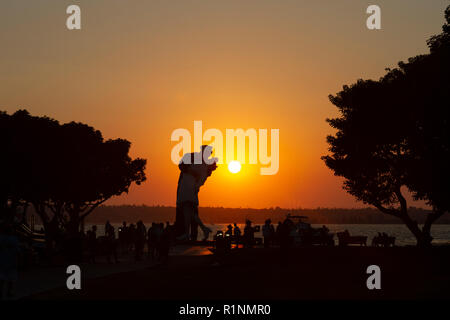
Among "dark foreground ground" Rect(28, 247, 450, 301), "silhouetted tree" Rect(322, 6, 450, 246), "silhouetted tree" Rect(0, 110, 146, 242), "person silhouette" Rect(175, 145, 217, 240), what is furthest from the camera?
"silhouetted tree" Rect(0, 110, 146, 242)

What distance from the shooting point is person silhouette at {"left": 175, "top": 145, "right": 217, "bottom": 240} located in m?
34.2

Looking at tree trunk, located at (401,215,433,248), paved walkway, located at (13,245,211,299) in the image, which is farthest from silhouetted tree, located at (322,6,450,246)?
paved walkway, located at (13,245,211,299)

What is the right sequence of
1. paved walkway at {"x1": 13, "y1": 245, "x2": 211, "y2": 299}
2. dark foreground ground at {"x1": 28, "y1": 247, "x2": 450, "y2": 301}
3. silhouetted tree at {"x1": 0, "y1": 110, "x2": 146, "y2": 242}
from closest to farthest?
1. dark foreground ground at {"x1": 28, "y1": 247, "x2": 450, "y2": 301}
2. paved walkway at {"x1": 13, "y1": 245, "x2": 211, "y2": 299}
3. silhouetted tree at {"x1": 0, "y1": 110, "x2": 146, "y2": 242}

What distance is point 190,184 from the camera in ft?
114

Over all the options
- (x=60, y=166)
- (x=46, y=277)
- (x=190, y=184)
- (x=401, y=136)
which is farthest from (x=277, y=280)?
(x=60, y=166)

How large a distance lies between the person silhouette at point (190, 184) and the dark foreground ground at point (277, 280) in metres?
4.02

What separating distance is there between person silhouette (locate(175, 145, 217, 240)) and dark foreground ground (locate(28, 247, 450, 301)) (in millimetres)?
4018

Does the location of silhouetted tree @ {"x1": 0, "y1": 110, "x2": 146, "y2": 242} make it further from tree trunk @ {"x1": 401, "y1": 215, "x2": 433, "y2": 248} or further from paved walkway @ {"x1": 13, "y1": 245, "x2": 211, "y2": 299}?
tree trunk @ {"x1": 401, "y1": 215, "x2": 433, "y2": 248}

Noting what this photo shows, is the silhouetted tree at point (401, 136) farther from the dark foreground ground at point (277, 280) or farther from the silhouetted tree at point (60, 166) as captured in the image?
the silhouetted tree at point (60, 166)

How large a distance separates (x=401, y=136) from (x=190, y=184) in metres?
17.9

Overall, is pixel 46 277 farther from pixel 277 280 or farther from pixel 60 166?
pixel 60 166

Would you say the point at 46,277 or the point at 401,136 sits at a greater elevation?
the point at 401,136

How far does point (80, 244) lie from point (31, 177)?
56.5 ft
